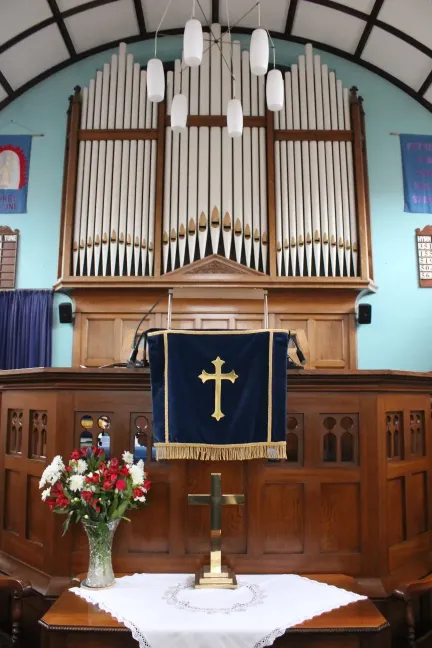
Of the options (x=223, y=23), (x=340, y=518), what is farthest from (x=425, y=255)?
(x=340, y=518)

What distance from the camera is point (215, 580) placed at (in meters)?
3.44

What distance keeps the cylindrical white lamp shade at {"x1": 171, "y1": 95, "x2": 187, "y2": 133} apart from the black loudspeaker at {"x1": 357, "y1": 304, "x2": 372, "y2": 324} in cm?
323

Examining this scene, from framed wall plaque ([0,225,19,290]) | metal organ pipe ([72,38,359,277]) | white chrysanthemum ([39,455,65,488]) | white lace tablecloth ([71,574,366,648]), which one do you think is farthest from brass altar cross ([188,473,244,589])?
framed wall plaque ([0,225,19,290])

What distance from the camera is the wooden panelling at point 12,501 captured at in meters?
4.07

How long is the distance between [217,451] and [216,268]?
3.75m

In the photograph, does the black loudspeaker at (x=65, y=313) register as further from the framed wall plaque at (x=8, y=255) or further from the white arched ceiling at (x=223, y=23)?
the white arched ceiling at (x=223, y=23)

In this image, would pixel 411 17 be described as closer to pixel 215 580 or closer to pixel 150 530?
pixel 150 530

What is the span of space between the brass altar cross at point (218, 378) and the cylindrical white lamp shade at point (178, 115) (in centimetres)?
280

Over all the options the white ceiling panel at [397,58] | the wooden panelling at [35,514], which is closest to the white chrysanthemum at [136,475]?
the wooden panelling at [35,514]

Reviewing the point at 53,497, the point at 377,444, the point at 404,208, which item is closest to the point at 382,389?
the point at 377,444

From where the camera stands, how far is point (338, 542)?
374 cm

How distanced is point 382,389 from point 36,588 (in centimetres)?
249

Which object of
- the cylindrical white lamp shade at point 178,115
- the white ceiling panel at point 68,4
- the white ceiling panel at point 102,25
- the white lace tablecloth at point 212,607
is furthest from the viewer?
the white ceiling panel at point 102,25

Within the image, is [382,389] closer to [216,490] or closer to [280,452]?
[280,452]
